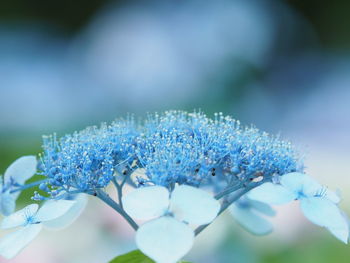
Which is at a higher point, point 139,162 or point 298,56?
point 139,162

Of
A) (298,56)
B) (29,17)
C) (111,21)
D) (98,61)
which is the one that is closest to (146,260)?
(98,61)

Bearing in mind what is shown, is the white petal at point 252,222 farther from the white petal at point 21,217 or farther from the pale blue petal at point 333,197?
the white petal at point 21,217

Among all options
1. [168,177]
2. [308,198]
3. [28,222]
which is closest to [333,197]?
[308,198]

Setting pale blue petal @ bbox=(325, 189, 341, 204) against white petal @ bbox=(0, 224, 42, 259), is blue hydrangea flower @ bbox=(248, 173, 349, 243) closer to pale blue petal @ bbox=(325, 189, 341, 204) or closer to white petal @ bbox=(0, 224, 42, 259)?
pale blue petal @ bbox=(325, 189, 341, 204)

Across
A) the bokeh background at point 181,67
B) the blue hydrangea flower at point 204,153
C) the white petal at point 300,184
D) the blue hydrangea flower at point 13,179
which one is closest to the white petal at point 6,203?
the blue hydrangea flower at point 13,179

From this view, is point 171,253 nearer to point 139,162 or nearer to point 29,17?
point 139,162

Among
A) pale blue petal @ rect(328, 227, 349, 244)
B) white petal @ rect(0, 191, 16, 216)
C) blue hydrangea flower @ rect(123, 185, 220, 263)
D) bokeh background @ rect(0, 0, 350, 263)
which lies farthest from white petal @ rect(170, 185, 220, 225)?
bokeh background @ rect(0, 0, 350, 263)
